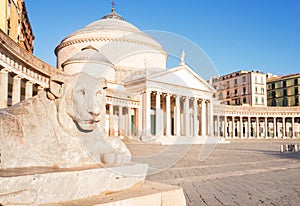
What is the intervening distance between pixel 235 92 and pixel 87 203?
7564 cm

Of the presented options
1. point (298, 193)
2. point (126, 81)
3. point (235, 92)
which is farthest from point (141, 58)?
point (298, 193)

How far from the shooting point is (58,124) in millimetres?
3254

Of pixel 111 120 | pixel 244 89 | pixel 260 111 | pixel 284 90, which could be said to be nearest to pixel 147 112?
pixel 111 120

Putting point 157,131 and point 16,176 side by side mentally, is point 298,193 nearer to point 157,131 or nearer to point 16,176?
point 16,176

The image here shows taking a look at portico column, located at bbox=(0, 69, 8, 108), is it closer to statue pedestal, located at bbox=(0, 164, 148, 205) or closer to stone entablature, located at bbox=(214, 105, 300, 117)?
statue pedestal, located at bbox=(0, 164, 148, 205)

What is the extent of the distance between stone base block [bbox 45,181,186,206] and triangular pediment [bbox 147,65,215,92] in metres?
32.9

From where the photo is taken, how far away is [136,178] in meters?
3.65

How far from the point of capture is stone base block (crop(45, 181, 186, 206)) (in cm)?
293

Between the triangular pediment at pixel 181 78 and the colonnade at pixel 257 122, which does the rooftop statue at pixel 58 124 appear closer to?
the triangular pediment at pixel 181 78

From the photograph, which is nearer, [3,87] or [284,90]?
[3,87]

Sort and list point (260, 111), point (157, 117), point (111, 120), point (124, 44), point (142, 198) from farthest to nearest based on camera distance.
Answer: point (260, 111)
point (124, 44)
point (157, 117)
point (111, 120)
point (142, 198)

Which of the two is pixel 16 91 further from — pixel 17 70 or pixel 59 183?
pixel 59 183

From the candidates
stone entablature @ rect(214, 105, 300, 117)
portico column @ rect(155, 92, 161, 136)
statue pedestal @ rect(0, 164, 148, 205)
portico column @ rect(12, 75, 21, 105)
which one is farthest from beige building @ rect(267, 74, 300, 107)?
statue pedestal @ rect(0, 164, 148, 205)

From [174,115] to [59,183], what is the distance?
130ft
